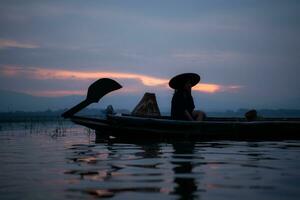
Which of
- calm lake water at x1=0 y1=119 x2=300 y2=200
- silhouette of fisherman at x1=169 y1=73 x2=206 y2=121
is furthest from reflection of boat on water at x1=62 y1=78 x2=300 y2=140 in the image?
calm lake water at x1=0 y1=119 x2=300 y2=200

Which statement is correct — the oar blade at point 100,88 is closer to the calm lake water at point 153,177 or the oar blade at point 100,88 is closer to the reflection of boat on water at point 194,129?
the reflection of boat on water at point 194,129

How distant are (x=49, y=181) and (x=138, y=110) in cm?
982

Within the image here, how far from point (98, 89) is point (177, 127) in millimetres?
2523

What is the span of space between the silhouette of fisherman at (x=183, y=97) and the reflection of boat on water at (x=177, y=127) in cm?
66

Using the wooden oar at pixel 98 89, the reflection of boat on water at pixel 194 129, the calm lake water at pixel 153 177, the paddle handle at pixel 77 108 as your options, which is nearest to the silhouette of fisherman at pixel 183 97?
the reflection of boat on water at pixel 194 129

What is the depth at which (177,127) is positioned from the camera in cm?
1084

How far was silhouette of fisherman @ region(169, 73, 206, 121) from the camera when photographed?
37.4ft

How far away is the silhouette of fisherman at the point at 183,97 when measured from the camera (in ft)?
37.4

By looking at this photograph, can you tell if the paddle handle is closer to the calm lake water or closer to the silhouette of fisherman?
the silhouette of fisherman

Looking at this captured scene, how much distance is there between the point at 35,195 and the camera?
3832 mm

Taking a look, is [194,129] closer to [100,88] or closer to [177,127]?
[177,127]

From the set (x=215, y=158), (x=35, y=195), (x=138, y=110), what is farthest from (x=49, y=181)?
(x=138, y=110)

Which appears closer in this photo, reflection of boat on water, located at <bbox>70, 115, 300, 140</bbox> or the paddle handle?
reflection of boat on water, located at <bbox>70, 115, 300, 140</bbox>

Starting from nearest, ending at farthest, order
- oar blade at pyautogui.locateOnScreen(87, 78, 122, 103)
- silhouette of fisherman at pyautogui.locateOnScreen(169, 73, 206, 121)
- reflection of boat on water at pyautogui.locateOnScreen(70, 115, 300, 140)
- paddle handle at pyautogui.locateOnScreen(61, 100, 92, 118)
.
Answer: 1. reflection of boat on water at pyautogui.locateOnScreen(70, 115, 300, 140)
2. oar blade at pyautogui.locateOnScreen(87, 78, 122, 103)
3. silhouette of fisherman at pyautogui.locateOnScreen(169, 73, 206, 121)
4. paddle handle at pyautogui.locateOnScreen(61, 100, 92, 118)
